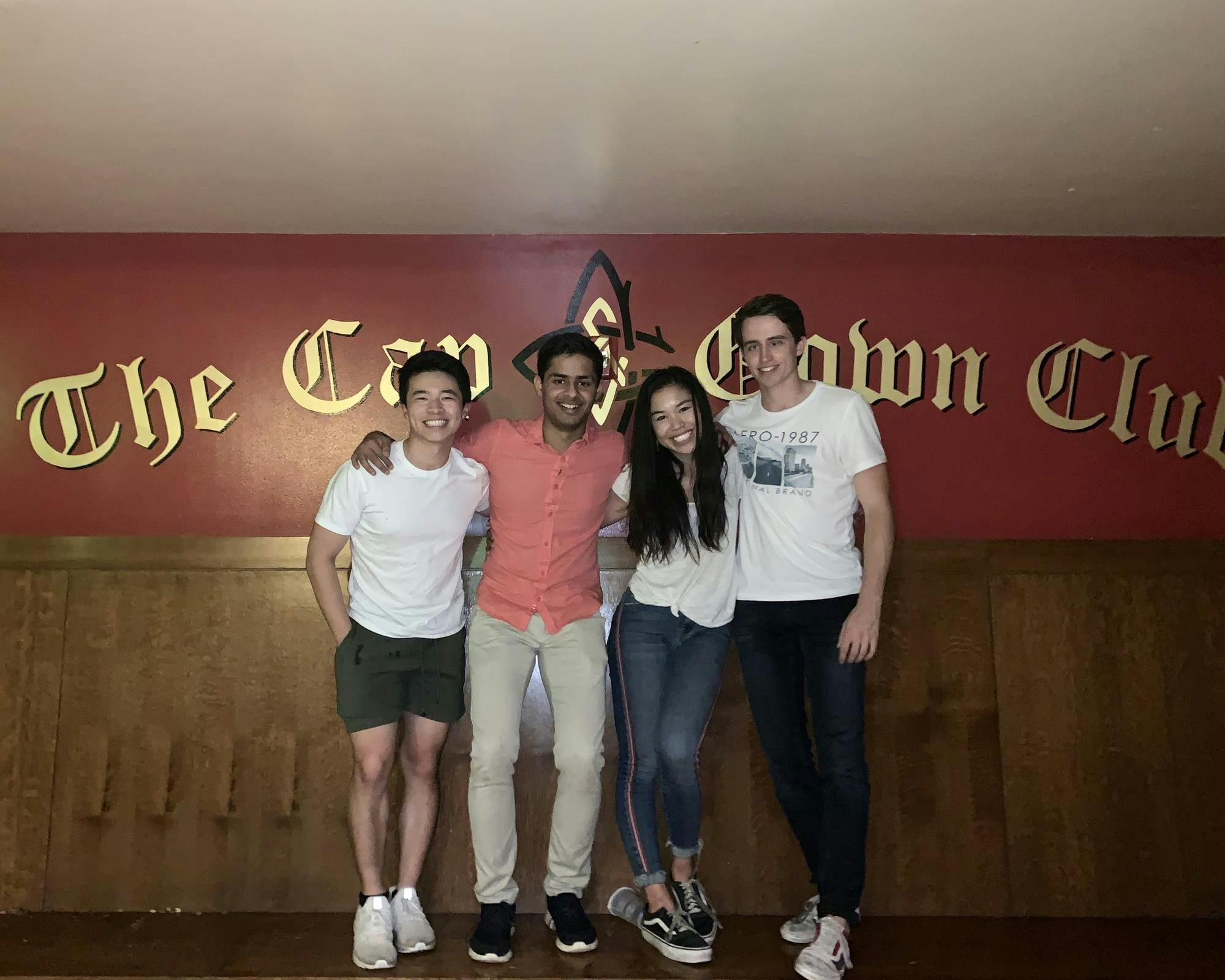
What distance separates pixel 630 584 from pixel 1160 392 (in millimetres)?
2171

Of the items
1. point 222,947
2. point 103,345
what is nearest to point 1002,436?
point 222,947

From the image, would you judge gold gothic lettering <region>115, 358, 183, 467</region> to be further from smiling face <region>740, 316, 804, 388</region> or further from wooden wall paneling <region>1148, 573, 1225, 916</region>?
wooden wall paneling <region>1148, 573, 1225, 916</region>

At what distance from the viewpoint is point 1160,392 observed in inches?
132

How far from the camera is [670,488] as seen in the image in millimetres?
2562

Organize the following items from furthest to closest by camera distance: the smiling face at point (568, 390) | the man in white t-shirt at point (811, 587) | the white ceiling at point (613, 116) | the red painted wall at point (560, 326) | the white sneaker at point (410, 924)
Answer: the red painted wall at point (560, 326)
the smiling face at point (568, 390)
the white sneaker at point (410, 924)
the man in white t-shirt at point (811, 587)
the white ceiling at point (613, 116)

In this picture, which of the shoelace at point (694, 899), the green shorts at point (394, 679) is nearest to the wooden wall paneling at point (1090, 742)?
the shoelace at point (694, 899)

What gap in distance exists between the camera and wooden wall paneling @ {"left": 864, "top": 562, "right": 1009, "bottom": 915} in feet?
9.82

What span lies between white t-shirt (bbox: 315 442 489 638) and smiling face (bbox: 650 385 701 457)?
0.62 meters

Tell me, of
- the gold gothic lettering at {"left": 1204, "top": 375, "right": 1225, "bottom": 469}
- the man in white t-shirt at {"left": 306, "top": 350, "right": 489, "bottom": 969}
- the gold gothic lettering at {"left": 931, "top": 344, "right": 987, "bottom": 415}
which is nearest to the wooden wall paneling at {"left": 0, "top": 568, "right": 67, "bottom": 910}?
the man in white t-shirt at {"left": 306, "top": 350, "right": 489, "bottom": 969}

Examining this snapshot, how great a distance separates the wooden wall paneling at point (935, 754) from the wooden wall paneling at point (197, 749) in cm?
180

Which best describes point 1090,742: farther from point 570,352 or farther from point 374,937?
point 374,937

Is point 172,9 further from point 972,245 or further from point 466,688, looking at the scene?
point 972,245

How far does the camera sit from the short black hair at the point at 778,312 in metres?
2.55

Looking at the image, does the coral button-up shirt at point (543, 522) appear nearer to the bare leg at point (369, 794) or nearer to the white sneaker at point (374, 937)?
the bare leg at point (369, 794)
